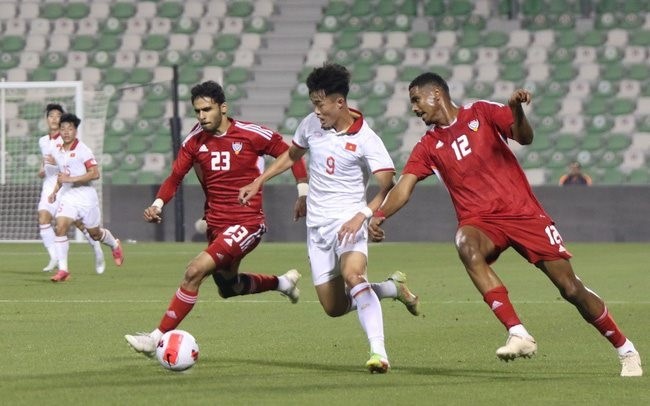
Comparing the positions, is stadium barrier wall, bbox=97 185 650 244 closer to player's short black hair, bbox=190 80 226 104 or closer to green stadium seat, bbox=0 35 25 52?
green stadium seat, bbox=0 35 25 52

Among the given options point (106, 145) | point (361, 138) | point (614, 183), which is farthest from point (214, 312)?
point (106, 145)

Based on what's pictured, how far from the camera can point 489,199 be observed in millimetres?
9031

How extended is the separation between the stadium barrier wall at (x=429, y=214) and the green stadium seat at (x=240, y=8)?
672 centimetres

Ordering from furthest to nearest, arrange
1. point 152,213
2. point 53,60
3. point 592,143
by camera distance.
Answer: point 53,60, point 592,143, point 152,213

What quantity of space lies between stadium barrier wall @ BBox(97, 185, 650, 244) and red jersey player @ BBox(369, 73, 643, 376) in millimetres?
19445

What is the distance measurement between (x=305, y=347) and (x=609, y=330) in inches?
103

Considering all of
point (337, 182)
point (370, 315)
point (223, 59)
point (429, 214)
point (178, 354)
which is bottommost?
point (429, 214)

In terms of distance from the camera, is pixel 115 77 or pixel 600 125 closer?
pixel 600 125

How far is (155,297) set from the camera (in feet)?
51.4

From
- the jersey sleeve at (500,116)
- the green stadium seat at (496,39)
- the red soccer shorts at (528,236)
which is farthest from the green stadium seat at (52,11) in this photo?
the red soccer shorts at (528,236)

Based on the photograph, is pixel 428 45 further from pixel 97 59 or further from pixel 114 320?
pixel 114 320

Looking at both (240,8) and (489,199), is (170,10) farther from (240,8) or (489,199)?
(489,199)

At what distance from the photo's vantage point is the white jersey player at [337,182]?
9.48 meters

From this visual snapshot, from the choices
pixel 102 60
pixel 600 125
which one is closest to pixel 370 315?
pixel 600 125
